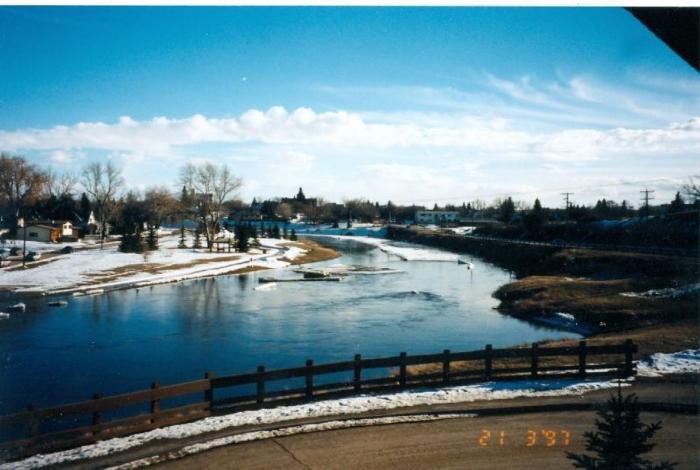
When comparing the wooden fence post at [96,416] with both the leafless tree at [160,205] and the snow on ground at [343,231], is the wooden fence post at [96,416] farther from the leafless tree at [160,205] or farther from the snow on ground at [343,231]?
the snow on ground at [343,231]

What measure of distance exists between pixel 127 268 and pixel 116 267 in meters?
1.33

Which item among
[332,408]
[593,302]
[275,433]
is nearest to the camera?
[275,433]

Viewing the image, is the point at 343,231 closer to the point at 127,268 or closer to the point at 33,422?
the point at 127,268

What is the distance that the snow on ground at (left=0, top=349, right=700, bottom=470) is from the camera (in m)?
10.2

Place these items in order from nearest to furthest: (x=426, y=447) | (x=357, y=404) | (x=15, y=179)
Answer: (x=426, y=447), (x=357, y=404), (x=15, y=179)

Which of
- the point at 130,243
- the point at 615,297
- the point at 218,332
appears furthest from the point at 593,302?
the point at 130,243

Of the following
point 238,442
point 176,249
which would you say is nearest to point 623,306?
point 238,442

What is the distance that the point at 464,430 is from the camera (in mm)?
10734

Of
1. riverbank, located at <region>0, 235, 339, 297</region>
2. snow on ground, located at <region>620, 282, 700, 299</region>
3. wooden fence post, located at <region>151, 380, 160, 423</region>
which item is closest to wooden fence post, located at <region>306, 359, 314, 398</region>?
wooden fence post, located at <region>151, 380, 160, 423</region>

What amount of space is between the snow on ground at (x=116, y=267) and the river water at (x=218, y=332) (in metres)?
4.25

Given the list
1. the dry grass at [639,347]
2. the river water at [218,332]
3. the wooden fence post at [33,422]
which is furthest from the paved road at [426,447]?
the river water at [218,332]

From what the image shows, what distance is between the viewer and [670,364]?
51.2 feet

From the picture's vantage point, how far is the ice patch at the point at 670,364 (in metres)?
14.8

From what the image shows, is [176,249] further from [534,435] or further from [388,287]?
[534,435]
